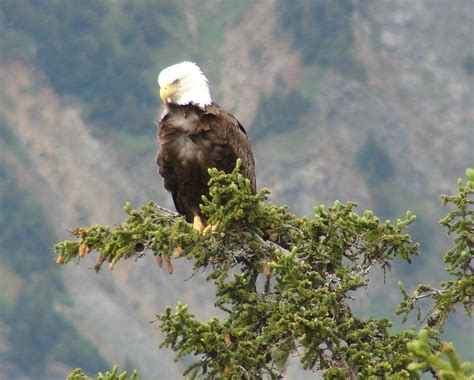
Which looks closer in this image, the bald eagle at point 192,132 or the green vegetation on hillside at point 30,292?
the bald eagle at point 192,132

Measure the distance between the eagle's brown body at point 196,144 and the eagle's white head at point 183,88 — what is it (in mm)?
59

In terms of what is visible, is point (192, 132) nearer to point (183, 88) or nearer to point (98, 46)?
point (183, 88)

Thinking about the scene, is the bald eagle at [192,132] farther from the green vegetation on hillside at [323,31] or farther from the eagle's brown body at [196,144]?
the green vegetation on hillside at [323,31]

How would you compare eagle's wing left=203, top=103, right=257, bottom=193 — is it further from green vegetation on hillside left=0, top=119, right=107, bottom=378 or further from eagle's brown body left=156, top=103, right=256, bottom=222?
green vegetation on hillside left=0, top=119, right=107, bottom=378

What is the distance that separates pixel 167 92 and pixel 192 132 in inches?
18.9

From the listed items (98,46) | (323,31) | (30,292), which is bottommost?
(30,292)

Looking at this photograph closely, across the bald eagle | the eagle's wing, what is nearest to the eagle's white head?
the bald eagle

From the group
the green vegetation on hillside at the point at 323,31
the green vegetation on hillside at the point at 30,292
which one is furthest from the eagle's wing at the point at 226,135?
the green vegetation on hillside at the point at 323,31

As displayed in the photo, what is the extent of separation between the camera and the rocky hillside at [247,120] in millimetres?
88250

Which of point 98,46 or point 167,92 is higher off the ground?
point 98,46

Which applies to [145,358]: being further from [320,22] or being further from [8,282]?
[320,22]

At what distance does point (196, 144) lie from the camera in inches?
437

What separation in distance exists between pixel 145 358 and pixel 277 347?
230 ft

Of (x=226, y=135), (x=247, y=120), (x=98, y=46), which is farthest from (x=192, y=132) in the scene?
(x=98, y=46)
